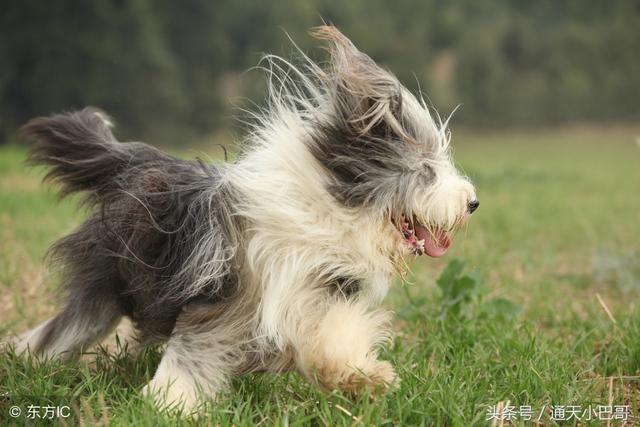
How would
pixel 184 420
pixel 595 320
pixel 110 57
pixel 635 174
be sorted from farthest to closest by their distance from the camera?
pixel 110 57 → pixel 635 174 → pixel 595 320 → pixel 184 420

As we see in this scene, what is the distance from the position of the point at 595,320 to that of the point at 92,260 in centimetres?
270

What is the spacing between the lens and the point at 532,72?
117ft

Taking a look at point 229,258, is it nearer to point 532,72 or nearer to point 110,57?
point 110,57

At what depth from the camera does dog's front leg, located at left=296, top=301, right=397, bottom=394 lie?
2650 millimetres

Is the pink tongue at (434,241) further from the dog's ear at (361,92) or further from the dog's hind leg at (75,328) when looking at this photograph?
the dog's hind leg at (75,328)

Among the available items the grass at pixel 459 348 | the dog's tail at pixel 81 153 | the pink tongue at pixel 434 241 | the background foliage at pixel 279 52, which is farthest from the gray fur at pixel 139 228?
the background foliage at pixel 279 52

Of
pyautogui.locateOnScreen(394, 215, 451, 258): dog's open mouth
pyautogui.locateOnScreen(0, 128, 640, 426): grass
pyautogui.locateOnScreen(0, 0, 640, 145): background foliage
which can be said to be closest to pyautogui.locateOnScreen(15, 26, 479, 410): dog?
pyautogui.locateOnScreen(394, 215, 451, 258): dog's open mouth

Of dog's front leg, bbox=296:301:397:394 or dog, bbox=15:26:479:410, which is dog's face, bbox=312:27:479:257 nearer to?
dog, bbox=15:26:479:410

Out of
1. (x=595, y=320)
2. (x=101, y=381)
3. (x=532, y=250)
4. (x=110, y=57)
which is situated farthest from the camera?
(x=110, y=57)

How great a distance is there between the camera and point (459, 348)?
346 centimetres

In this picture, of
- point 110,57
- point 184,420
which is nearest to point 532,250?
point 184,420

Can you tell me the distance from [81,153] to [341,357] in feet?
4.54

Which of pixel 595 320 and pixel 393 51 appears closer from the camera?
pixel 595 320

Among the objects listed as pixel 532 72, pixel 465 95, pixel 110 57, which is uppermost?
pixel 532 72
